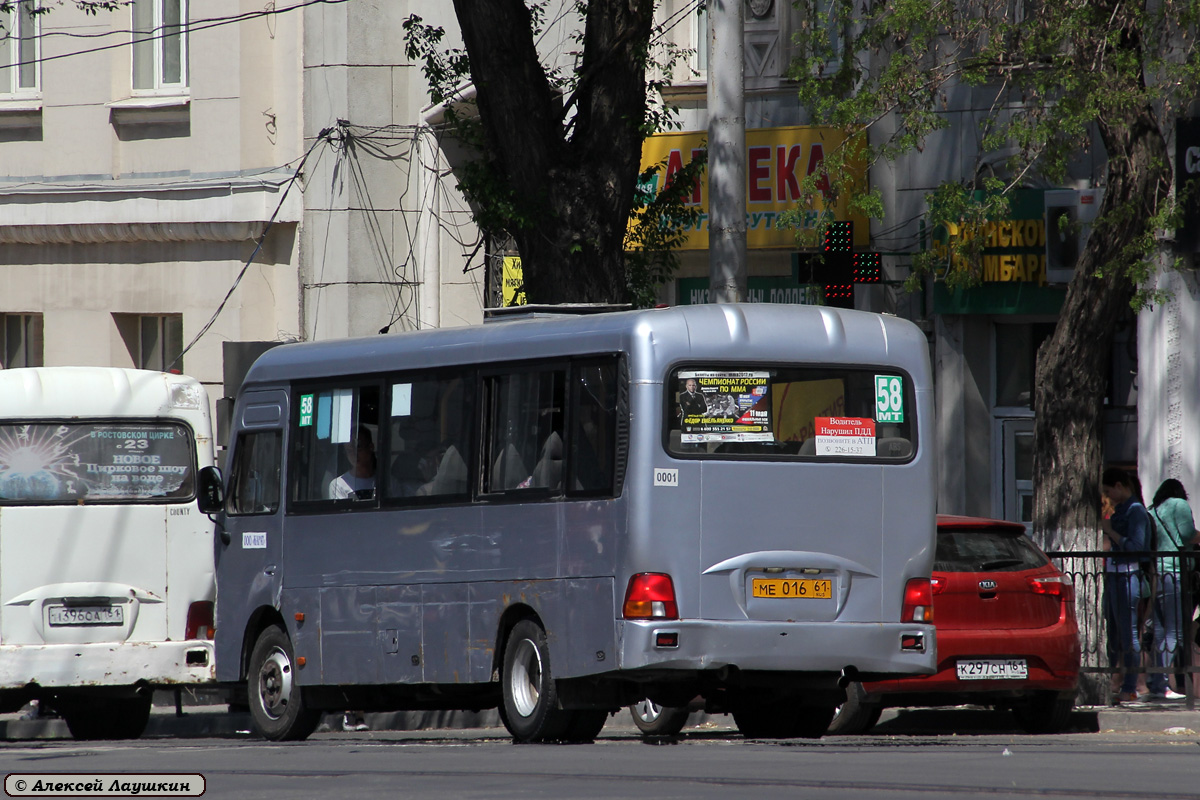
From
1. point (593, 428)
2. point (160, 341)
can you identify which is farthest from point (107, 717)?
point (160, 341)

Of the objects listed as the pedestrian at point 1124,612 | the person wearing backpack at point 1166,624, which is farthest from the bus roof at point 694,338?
the person wearing backpack at point 1166,624

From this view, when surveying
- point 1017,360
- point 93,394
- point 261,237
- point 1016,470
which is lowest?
point 1016,470

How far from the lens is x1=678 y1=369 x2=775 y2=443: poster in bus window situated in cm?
1154

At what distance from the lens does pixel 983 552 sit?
45.6ft

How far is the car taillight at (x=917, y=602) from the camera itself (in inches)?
472

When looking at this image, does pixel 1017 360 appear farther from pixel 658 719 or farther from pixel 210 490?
pixel 210 490

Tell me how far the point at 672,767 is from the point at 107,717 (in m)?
7.33

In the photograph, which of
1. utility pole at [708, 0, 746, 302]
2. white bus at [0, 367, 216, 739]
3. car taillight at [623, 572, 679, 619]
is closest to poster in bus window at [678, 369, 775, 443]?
car taillight at [623, 572, 679, 619]

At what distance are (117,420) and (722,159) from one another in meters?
4.84

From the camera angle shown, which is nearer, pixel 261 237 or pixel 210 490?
pixel 210 490

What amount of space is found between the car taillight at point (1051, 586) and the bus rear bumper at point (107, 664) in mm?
5803

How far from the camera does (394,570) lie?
13.0 meters

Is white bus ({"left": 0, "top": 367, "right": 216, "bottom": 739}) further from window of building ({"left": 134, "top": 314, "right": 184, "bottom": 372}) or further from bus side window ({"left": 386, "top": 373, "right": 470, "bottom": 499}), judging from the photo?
window of building ({"left": 134, "top": 314, "right": 184, "bottom": 372})

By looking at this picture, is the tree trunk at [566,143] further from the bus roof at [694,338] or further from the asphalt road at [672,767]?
the asphalt road at [672,767]
